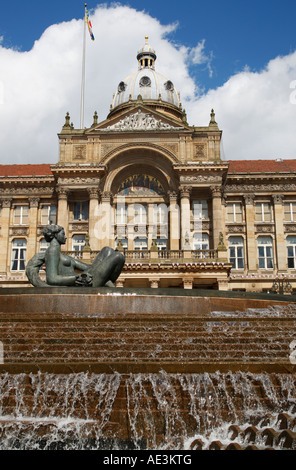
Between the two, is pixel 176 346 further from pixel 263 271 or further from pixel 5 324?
pixel 263 271

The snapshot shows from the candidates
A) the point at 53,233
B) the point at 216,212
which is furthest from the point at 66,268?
the point at 216,212

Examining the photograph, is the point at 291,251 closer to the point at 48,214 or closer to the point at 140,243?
the point at 140,243

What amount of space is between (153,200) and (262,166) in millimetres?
12535

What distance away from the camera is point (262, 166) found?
1893 inches

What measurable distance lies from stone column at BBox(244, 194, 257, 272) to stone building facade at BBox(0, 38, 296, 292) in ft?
0.29

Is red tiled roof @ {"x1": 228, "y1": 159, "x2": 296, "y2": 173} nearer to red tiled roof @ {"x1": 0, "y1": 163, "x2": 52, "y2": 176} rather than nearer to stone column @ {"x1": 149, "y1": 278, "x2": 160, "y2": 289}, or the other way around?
stone column @ {"x1": 149, "y1": 278, "x2": 160, "y2": 289}

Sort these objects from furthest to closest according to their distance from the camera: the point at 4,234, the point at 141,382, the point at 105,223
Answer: the point at 4,234, the point at 105,223, the point at 141,382

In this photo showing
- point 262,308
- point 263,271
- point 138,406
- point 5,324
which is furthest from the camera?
point 263,271

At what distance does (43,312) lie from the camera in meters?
13.2

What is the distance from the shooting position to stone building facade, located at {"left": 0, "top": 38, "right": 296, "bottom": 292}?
4094 centimetres

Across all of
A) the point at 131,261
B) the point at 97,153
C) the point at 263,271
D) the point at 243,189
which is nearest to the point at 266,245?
the point at 263,271

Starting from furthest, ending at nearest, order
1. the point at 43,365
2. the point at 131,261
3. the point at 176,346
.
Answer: the point at 131,261, the point at 176,346, the point at 43,365

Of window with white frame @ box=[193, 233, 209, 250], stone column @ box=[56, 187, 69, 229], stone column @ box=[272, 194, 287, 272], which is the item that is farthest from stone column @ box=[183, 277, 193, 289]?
stone column @ box=[56, 187, 69, 229]
